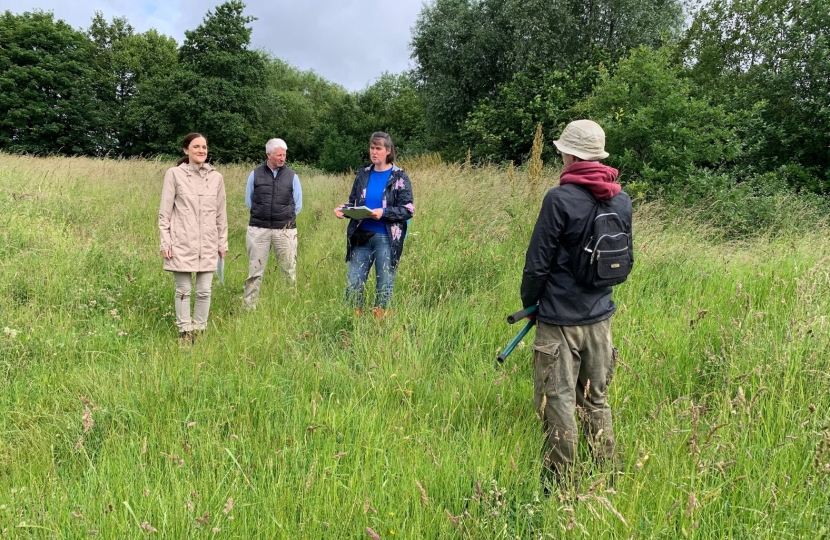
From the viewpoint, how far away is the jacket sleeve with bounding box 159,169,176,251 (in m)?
4.36

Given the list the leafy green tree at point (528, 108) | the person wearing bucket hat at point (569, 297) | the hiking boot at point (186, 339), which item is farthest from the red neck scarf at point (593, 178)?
the leafy green tree at point (528, 108)

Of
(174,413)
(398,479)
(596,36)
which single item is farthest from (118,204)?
(596,36)

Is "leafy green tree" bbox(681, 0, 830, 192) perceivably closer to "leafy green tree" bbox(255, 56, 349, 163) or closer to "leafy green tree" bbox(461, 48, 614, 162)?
"leafy green tree" bbox(461, 48, 614, 162)

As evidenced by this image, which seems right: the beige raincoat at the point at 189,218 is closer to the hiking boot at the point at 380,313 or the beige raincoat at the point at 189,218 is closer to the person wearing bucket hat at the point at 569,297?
the hiking boot at the point at 380,313

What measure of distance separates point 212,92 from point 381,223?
32.3 m

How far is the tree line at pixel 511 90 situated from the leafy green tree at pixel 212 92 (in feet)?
0.41

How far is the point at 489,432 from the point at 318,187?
14.6 meters

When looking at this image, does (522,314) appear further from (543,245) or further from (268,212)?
(268,212)

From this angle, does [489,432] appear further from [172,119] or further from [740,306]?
[172,119]

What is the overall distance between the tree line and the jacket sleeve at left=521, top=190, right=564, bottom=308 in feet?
23.0

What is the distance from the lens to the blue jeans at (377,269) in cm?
456

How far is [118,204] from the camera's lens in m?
8.62

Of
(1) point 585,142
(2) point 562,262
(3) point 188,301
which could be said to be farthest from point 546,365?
(3) point 188,301

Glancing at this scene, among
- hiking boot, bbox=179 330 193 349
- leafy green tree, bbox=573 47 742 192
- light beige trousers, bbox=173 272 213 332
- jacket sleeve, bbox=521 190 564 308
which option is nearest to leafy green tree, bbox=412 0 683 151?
leafy green tree, bbox=573 47 742 192
